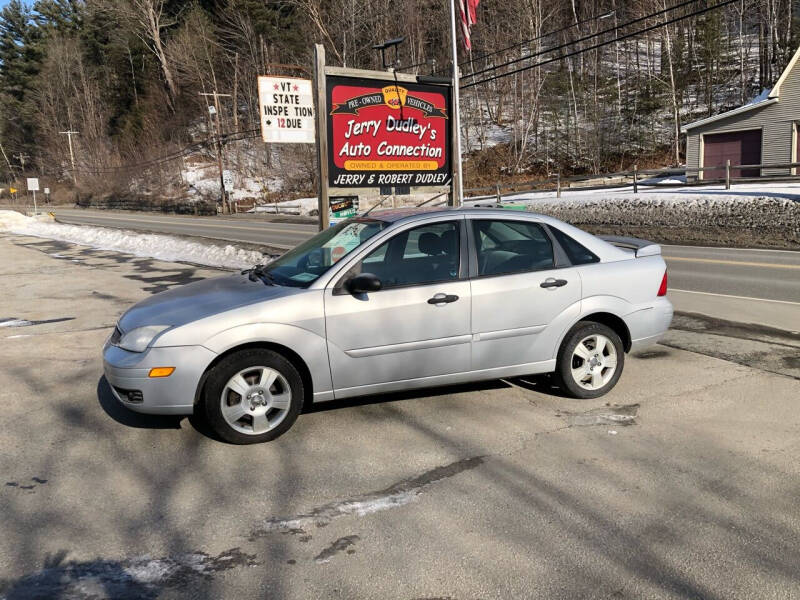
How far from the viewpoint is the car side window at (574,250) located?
5.23 m

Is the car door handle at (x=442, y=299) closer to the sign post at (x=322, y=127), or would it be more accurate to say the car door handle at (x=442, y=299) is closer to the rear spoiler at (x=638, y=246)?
the rear spoiler at (x=638, y=246)

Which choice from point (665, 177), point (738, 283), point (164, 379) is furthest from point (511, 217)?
point (665, 177)

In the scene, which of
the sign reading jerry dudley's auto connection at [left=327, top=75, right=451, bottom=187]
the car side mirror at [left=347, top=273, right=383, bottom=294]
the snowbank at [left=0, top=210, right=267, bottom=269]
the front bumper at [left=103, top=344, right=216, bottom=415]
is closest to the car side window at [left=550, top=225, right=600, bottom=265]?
the car side mirror at [left=347, top=273, right=383, bottom=294]

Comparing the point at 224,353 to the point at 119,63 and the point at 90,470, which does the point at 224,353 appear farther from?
the point at 119,63

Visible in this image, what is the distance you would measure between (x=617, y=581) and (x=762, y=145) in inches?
1278

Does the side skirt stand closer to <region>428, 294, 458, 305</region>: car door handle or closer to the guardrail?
<region>428, 294, 458, 305</region>: car door handle

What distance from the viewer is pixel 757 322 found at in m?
7.86

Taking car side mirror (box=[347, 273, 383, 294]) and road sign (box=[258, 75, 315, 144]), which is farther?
road sign (box=[258, 75, 315, 144])

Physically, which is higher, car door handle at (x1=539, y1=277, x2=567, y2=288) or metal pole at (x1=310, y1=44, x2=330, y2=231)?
metal pole at (x1=310, y1=44, x2=330, y2=231)

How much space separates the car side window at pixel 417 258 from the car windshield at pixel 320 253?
0.18m

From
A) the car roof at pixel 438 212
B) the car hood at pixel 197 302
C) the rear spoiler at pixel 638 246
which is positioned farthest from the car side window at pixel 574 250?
the car hood at pixel 197 302

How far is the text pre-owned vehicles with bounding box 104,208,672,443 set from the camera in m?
4.27

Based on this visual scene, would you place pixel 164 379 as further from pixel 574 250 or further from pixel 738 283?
pixel 738 283

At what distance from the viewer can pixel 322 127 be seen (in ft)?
32.9
